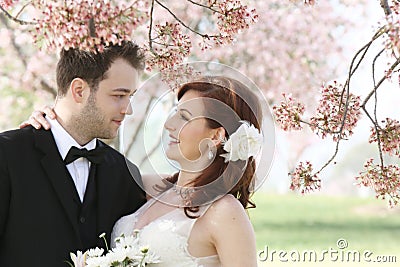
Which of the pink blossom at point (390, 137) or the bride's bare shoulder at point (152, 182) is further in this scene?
the bride's bare shoulder at point (152, 182)

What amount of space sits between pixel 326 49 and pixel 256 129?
7.35 meters

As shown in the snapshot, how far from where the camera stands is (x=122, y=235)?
2.49 m

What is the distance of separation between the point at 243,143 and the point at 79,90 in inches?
27.6

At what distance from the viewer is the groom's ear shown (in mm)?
2730

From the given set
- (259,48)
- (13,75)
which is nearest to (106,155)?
(13,75)

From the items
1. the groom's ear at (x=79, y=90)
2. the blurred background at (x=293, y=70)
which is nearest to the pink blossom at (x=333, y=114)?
the groom's ear at (x=79, y=90)

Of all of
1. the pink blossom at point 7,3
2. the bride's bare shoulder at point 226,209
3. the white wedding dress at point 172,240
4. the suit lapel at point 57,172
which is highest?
the pink blossom at point 7,3

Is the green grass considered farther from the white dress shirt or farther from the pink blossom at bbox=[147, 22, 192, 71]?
the pink blossom at bbox=[147, 22, 192, 71]

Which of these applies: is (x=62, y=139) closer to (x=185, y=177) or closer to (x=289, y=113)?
(x=185, y=177)

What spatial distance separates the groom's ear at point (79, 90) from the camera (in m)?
2.73

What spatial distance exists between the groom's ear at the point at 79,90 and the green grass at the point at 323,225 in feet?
21.2

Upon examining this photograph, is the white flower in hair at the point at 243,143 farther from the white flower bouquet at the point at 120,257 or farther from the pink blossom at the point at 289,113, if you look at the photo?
the white flower bouquet at the point at 120,257

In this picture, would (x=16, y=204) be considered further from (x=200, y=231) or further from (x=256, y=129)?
(x=256, y=129)

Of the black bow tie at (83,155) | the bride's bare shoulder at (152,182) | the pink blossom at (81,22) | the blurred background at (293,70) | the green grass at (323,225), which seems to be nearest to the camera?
the pink blossom at (81,22)
